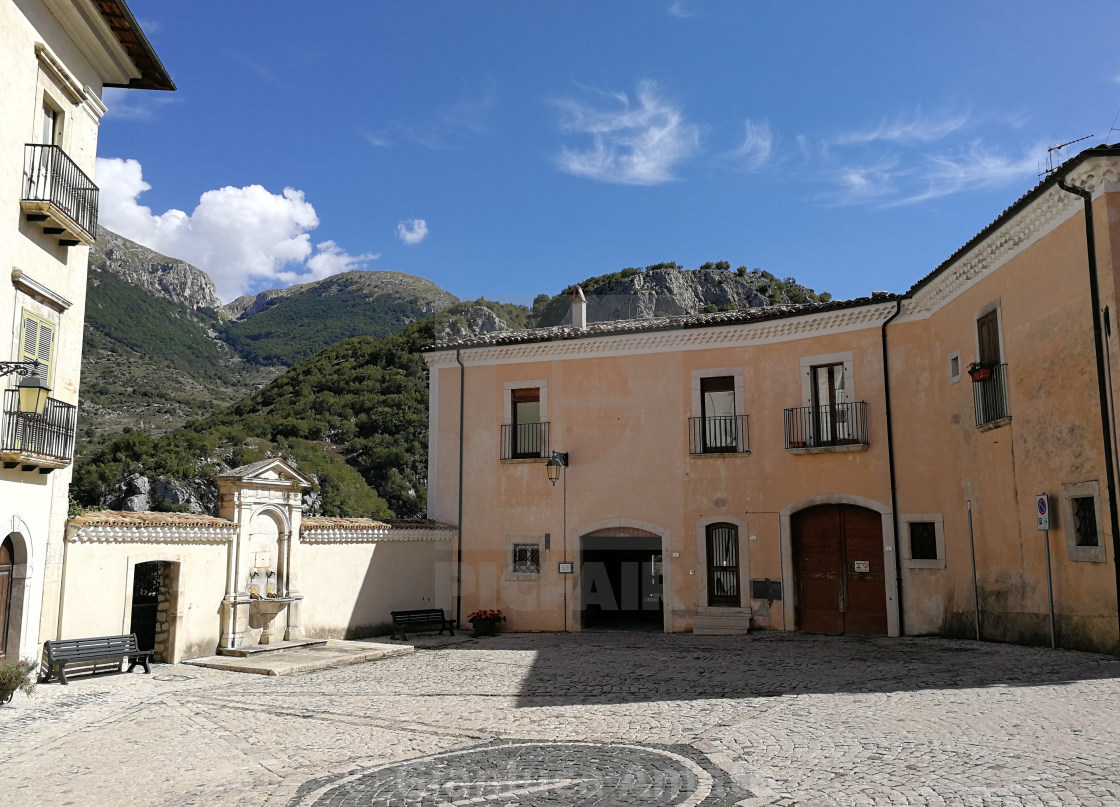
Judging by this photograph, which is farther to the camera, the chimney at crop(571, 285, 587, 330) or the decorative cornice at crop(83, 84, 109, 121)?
the chimney at crop(571, 285, 587, 330)

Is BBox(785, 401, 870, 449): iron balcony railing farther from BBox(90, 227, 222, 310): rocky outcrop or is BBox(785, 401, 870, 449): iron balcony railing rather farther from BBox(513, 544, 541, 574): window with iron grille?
BBox(90, 227, 222, 310): rocky outcrop

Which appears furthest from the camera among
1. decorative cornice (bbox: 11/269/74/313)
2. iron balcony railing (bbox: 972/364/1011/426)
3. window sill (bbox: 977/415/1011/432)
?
iron balcony railing (bbox: 972/364/1011/426)

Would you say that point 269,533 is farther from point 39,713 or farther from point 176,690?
point 39,713

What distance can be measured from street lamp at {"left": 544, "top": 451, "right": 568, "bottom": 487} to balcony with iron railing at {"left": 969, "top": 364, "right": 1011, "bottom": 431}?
336 inches

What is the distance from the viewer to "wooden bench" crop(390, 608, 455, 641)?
17672 millimetres

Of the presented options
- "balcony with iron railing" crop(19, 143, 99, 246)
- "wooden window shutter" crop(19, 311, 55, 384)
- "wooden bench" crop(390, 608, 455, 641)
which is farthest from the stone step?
"balcony with iron railing" crop(19, 143, 99, 246)

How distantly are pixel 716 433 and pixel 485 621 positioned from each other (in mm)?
6553

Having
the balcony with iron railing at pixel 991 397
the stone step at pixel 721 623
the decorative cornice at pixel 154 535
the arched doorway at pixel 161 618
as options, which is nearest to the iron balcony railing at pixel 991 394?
the balcony with iron railing at pixel 991 397

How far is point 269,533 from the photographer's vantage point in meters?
15.6

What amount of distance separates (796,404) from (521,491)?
21.2 feet

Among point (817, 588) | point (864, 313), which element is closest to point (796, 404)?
point (864, 313)

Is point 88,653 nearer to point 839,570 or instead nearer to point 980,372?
point 839,570

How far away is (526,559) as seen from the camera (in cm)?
1933

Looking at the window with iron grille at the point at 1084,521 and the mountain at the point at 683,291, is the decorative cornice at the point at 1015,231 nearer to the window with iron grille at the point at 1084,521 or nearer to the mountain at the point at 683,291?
the window with iron grille at the point at 1084,521
